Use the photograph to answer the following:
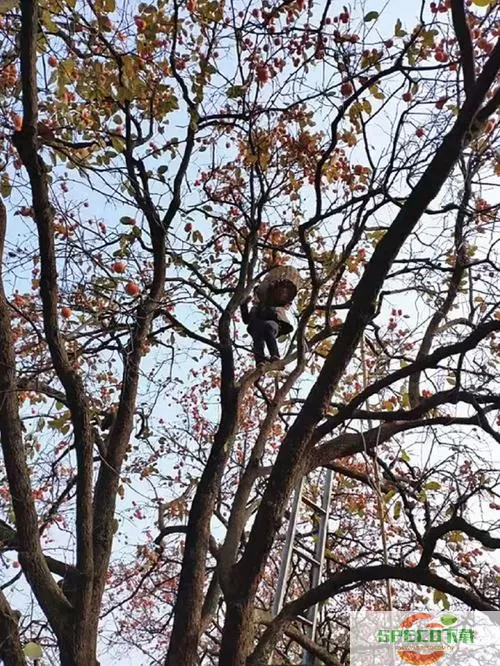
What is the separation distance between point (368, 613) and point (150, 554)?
6.92 feet

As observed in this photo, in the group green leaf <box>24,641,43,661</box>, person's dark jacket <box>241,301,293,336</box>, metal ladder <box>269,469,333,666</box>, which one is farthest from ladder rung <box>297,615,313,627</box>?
person's dark jacket <box>241,301,293,336</box>

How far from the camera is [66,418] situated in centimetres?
376

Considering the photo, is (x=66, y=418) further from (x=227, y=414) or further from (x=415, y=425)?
(x=415, y=425)

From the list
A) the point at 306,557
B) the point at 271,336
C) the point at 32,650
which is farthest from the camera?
the point at 271,336

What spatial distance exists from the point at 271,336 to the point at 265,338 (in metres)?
0.05

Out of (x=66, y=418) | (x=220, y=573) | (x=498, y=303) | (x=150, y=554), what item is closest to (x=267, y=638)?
(x=220, y=573)

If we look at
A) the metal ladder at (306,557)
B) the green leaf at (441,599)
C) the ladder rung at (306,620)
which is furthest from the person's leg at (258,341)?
the green leaf at (441,599)

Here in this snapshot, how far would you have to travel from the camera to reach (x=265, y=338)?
4.75 m

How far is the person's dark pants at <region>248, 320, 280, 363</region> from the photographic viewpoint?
4.71 m

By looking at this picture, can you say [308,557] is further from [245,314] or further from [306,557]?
[245,314]

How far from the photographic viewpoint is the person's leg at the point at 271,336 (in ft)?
15.4

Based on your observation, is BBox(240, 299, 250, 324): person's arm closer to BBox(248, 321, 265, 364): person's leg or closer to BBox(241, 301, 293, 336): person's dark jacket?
BBox(241, 301, 293, 336): person's dark jacket
